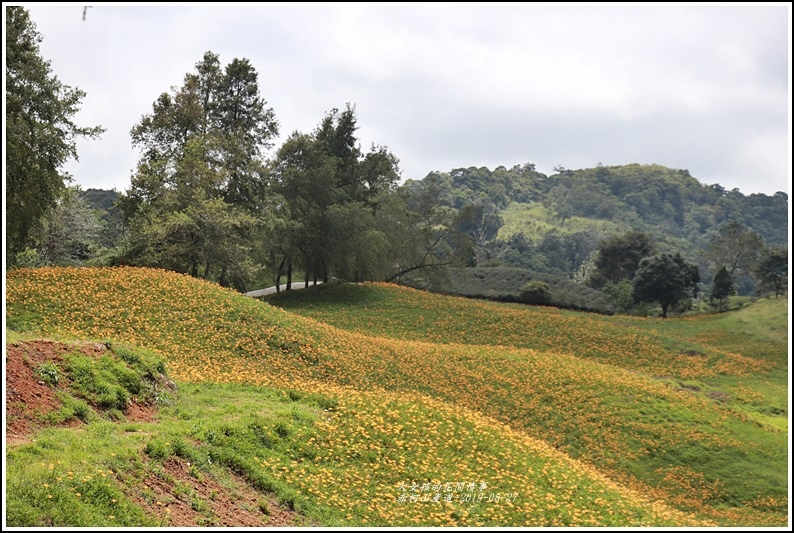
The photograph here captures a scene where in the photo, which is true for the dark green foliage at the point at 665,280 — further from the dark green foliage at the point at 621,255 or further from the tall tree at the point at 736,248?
the tall tree at the point at 736,248

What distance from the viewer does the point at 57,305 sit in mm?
19250

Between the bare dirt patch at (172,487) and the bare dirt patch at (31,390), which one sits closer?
the bare dirt patch at (172,487)

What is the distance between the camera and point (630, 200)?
171m

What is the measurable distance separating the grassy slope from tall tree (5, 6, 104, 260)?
11.1ft

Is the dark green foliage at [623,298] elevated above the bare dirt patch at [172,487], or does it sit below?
above

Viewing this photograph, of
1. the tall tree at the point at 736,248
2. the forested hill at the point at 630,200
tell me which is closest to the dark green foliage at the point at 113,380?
the tall tree at the point at 736,248

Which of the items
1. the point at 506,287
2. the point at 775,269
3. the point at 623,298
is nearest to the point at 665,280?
the point at 623,298

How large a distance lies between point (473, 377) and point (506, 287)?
92.4 ft

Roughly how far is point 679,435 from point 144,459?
15515 millimetres

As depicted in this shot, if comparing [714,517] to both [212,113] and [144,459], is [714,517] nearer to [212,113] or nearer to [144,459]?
[144,459]

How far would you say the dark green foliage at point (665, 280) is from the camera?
53250 mm

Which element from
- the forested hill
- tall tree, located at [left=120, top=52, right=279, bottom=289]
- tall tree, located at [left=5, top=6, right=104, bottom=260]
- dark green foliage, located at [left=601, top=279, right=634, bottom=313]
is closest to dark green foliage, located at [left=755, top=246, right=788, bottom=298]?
dark green foliage, located at [left=601, top=279, right=634, bottom=313]

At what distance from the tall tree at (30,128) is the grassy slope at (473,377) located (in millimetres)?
3391

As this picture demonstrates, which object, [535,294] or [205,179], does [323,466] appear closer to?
[205,179]
